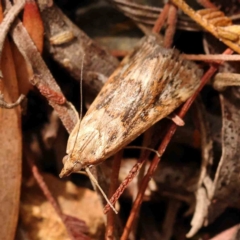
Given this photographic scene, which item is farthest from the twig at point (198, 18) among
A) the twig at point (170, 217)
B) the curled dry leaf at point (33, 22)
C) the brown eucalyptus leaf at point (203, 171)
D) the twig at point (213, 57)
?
the twig at point (170, 217)

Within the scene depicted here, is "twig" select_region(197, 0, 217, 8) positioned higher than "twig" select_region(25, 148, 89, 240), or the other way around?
"twig" select_region(197, 0, 217, 8)

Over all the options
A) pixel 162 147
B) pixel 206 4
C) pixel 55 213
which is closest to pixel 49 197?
pixel 55 213

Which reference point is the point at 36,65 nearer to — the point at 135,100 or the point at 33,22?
the point at 33,22

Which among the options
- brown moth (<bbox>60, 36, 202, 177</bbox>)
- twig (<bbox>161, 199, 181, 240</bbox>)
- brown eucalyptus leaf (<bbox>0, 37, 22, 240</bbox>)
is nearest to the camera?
brown moth (<bbox>60, 36, 202, 177</bbox>)

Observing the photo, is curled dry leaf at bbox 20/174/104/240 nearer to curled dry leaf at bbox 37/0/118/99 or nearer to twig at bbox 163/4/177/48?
curled dry leaf at bbox 37/0/118/99

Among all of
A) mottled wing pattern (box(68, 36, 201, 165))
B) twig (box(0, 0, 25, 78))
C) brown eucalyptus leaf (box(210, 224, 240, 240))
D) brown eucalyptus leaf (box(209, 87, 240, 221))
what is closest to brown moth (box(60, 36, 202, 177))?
mottled wing pattern (box(68, 36, 201, 165))

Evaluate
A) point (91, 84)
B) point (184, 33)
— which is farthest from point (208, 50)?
point (91, 84)

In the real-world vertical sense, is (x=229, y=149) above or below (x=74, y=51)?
below
